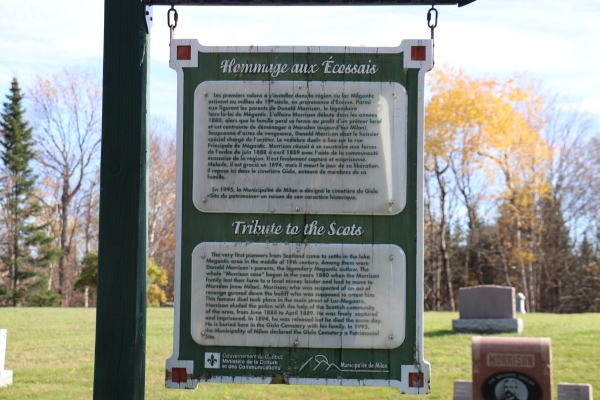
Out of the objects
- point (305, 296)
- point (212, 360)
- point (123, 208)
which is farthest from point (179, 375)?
point (123, 208)

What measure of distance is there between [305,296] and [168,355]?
9.52 meters

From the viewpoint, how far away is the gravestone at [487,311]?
52.7ft

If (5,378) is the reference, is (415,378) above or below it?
above

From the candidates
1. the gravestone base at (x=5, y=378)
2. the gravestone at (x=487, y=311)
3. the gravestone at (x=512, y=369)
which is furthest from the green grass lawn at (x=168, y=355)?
the gravestone at (x=512, y=369)

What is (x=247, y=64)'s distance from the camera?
4.18m

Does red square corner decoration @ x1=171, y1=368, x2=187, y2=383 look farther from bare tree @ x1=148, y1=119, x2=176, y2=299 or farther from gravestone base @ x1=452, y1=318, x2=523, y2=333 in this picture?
bare tree @ x1=148, y1=119, x2=176, y2=299

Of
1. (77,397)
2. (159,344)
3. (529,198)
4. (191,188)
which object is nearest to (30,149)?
(529,198)

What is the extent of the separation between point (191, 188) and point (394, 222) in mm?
1202

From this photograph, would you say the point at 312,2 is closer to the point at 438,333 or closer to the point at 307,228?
the point at 307,228

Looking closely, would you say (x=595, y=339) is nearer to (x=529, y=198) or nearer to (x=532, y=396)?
(x=532, y=396)

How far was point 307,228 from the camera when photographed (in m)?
4.07

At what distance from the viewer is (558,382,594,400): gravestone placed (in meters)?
6.16

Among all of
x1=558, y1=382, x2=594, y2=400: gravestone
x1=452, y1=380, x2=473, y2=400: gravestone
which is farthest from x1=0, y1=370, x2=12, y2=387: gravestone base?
x1=558, y1=382, x2=594, y2=400: gravestone

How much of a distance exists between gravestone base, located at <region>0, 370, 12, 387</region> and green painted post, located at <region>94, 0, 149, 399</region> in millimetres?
7371
